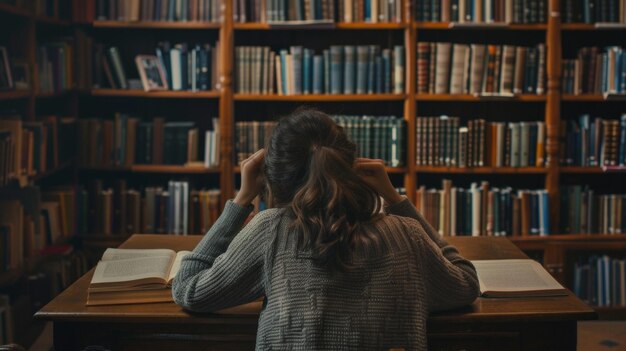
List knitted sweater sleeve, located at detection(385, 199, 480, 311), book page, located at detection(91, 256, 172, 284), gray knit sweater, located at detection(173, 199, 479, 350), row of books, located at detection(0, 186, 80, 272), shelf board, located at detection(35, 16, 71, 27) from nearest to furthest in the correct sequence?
1. gray knit sweater, located at detection(173, 199, 479, 350)
2. knitted sweater sleeve, located at detection(385, 199, 480, 311)
3. book page, located at detection(91, 256, 172, 284)
4. row of books, located at detection(0, 186, 80, 272)
5. shelf board, located at detection(35, 16, 71, 27)

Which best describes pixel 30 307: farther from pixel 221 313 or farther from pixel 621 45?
pixel 621 45

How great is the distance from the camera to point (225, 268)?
6.20ft

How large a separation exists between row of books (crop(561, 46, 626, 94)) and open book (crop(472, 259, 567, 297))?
232cm

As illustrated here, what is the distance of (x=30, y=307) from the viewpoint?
3.99 metres

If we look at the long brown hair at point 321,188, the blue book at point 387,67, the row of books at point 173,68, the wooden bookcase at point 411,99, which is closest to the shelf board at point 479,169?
the wooden bookcase at point 411,99

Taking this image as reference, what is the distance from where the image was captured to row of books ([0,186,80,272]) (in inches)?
146

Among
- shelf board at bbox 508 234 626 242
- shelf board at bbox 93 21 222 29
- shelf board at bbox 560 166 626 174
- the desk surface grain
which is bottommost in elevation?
shelf board at bbox 508 234 626 242

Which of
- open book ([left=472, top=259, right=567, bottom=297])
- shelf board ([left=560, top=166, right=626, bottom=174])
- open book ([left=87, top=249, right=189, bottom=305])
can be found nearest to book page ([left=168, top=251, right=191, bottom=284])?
open book ([left=87, top=249, right=189, bottom=305])

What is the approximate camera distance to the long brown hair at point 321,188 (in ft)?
5.90

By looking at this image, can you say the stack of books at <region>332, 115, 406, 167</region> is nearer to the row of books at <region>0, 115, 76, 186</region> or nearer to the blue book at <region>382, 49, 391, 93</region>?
the blue book at <region>382, 49, 391, 93</region>

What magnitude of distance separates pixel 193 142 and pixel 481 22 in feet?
5.14

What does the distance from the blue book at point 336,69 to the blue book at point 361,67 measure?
85 millimetres

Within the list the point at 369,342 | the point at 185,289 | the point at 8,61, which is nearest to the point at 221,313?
the point at 185,289

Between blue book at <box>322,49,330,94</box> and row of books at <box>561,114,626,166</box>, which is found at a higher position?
blue book at <box>322,49,330,94</box>
